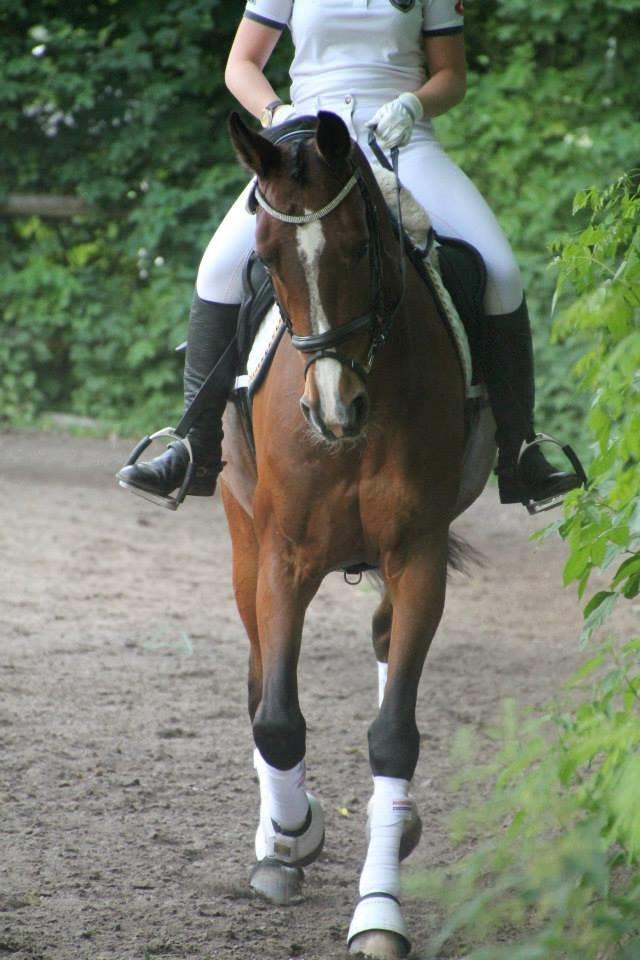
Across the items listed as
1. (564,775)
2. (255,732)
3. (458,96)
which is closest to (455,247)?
(458,96)

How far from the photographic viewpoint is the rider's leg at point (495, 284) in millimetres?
4289

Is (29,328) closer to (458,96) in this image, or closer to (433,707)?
(433,707)

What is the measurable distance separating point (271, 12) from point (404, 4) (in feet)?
1.47

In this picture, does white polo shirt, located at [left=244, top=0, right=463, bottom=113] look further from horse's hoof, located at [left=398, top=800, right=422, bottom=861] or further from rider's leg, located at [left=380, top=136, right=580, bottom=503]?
horse's hoof, located at [left=398, top=800, right=422, bottom=861]

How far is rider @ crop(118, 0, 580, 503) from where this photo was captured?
4.26 meters

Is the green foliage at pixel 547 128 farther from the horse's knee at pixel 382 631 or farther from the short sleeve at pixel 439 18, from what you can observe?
the short sleeve at pixel 439 18

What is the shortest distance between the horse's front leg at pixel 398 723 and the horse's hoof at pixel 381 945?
70 mm

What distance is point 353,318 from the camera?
3.35 meters

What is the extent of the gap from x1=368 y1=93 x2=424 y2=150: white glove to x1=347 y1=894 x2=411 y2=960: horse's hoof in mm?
2115

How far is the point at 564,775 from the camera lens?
2.35 meters

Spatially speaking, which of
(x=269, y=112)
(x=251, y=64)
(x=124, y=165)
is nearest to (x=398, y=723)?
(x=269, y=112)

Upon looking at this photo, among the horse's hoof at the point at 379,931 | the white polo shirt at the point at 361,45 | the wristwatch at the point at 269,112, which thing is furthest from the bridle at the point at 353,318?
the horse's hoof at the point at 379,931

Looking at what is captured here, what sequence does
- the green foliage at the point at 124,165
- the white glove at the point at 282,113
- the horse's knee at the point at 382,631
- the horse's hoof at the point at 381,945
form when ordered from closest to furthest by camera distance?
the horse's hoof at the point at 381,945 → the white glove at the point at 282,113 → the horse's knee at the point at 382,631 → the green foliage at the point at 124,165

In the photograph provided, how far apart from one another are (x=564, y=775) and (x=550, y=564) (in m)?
7.45
